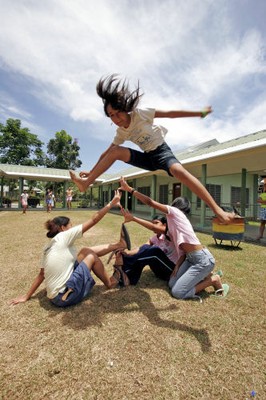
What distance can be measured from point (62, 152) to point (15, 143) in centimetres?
651

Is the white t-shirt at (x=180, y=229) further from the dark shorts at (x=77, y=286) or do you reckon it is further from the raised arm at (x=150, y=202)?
the dark shorts at (x=77, y=286)

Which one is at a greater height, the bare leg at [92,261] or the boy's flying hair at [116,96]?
the boy's flying hair at [116,96]

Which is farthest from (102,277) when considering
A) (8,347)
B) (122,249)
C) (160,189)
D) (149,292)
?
(160,189)

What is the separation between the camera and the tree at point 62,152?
33.1m

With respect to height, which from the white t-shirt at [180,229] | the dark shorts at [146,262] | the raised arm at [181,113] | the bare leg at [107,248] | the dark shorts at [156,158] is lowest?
the dark shorts at [146,262]

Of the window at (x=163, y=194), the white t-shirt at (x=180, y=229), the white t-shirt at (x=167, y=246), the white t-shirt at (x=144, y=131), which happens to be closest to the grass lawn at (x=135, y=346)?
the white t-shirt at (x=167, y=246)

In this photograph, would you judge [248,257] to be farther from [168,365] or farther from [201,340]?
[168,365]

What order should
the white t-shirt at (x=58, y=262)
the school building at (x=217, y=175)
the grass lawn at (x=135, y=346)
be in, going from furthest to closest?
the school building at (x=217, y=175), the white t-shirt at (x=58, y=262), the grass lawn at (x=135, y=346)

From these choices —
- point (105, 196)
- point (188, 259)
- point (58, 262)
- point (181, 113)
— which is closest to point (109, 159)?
point (181, 113)

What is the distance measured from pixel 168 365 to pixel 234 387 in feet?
1.46

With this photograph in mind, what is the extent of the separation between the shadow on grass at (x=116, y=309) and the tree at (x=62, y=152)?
3254 centimetres

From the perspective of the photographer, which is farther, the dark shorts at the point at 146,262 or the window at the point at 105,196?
the window at the point at 105,196

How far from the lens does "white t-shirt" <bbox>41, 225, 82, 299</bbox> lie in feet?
7.89

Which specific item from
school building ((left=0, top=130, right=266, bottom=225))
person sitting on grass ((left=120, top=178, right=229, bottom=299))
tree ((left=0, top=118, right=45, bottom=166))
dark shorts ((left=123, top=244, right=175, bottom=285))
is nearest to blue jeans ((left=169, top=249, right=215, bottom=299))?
person sitting on grass ((left=120, top=178, right=229, bottom=299))
